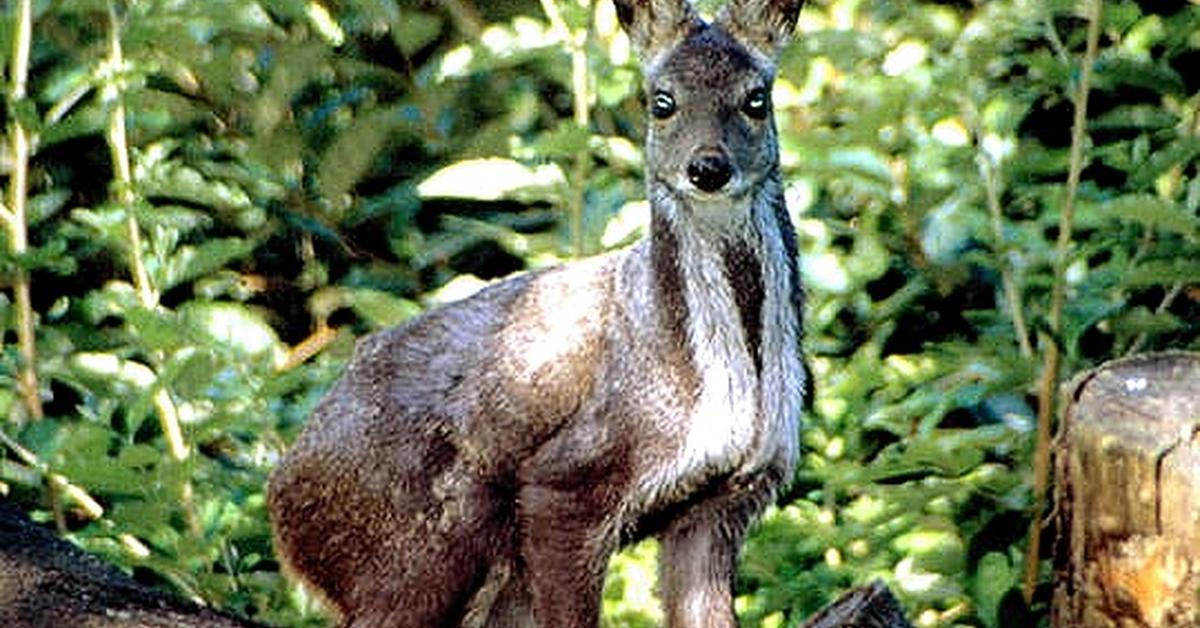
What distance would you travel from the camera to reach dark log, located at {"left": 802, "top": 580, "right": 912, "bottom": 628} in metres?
6.68

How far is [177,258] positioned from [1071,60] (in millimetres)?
2381

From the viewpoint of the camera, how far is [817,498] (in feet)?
28.1

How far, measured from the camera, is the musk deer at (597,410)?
6.56 metres

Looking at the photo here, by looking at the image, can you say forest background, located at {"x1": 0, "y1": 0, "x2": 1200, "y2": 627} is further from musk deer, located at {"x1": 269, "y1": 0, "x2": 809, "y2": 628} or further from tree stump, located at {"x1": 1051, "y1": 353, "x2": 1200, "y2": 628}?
musk deer, located at {"x1": 269, "y1": 0, "x2": 809, "y2": 628}

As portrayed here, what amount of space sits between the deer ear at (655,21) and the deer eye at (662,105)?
0.15 metres

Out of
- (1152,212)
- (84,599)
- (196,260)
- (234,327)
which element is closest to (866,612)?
(1152,212)

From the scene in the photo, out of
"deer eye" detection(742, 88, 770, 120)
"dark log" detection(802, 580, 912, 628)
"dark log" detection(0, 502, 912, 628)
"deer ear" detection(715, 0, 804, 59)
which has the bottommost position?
"dark log" detection(802, 580, 912, 628)

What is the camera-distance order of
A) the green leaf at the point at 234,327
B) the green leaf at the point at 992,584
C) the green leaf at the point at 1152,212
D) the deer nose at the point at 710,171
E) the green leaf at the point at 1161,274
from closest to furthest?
1. the deer nose at the point at 710,171
2. the green leaf at the point at 1152,212
3. the green leaf at the point at 1161,274
4. the green leaf at the point at 992,584
5. the green leaf at the point at 234,327

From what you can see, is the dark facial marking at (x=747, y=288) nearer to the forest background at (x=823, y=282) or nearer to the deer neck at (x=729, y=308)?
the deer neck at (x=729, y=308)

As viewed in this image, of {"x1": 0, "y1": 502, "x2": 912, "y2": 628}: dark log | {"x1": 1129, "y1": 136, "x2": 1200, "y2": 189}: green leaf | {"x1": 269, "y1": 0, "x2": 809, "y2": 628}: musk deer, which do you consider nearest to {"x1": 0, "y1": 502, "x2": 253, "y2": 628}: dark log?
{"x1": 0, "y1": 502, "x2": 912, "y2": 628}: dark log

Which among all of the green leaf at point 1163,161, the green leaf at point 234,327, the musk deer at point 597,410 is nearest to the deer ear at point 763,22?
the musk deer at point 597,410

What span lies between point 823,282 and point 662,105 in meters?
1.77

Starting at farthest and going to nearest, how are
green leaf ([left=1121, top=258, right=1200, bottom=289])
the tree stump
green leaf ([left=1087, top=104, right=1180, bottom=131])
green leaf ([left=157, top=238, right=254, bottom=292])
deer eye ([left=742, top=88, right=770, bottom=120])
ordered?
green leaf ([left=1087, top=104, right=1180, bottom=131]), green leaf ([left=157, top=238, right=254, bottom=292]), green leaf ([left=1121, top=258, right=1200, bottom=289]), the tree stump, deer eye ([left=742, top=88, right=770, bottom=120])

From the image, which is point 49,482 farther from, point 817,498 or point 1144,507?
point 1144,507
